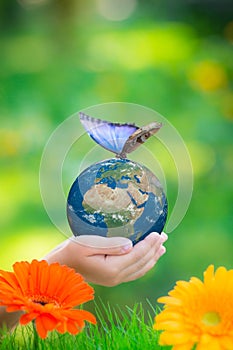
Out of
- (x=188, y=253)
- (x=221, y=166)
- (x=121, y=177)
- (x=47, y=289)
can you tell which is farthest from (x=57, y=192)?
(x=221, y=166)

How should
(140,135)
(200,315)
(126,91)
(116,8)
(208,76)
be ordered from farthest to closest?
(116,8), (208,76), (126,91), (140,135), (200,315)

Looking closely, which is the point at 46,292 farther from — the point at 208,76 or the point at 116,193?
the point at 208,76

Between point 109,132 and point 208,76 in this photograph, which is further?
point 208,76

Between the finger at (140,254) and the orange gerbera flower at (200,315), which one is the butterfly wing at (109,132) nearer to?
the finger at (140,254)

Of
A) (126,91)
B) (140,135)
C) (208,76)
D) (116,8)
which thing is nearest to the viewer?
(140,135)

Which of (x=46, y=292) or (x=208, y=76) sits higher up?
(x=208, y=76)

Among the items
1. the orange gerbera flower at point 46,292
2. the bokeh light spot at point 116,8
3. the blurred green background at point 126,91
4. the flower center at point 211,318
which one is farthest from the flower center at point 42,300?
the bokeh light spot at point 116,8

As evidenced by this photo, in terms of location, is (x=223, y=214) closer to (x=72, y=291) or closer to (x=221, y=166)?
(x=221, y=166)

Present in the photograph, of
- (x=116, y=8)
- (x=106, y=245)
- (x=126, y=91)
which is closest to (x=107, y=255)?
(x=106, y=245)

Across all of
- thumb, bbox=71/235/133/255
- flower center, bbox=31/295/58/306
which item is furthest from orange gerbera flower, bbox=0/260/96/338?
thumb, bbox=71/235/133/255
